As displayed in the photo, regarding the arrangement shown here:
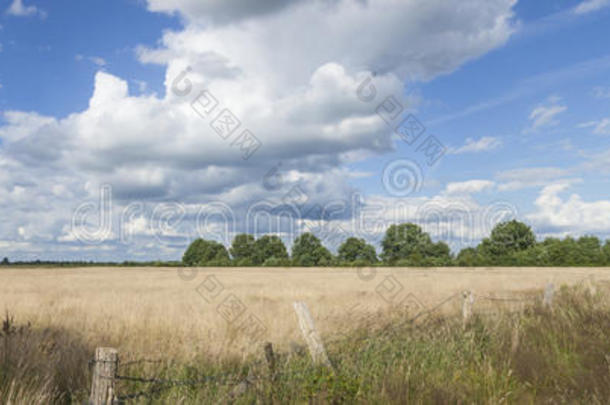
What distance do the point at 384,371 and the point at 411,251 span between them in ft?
295

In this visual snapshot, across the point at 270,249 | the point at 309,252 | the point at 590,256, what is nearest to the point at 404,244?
the point at 309,252

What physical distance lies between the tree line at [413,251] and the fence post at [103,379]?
69388 mm

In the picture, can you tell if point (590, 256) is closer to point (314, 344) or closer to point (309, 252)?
point (309, 252)

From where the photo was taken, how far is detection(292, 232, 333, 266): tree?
90.5m

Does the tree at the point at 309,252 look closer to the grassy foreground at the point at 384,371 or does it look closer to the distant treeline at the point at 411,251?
the distant treeline at the point at 411,251

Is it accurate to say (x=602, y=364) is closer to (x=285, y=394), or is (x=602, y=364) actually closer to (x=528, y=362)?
(x=528, y=362)

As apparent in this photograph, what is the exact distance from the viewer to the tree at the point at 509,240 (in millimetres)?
92438

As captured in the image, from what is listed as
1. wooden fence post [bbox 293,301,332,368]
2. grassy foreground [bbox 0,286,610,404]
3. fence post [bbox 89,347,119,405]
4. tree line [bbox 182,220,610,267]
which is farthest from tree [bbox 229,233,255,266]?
fence post [bbox 89,347,119,405]

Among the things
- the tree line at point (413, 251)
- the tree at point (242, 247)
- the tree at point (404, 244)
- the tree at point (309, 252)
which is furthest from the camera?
the tree at point (242, 247)

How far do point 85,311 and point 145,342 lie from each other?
5543 millimetres

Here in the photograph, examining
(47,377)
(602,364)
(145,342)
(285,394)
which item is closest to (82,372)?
(47,377)

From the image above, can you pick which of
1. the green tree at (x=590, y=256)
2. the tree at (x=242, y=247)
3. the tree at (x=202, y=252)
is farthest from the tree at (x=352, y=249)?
the green tree at (x=590, y=256)

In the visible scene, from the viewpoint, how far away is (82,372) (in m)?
6.89

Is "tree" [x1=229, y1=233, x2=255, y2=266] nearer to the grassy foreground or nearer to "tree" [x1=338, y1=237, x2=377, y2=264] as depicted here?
"tree" [x1=338, y1=237, x2=377, y2=264]
